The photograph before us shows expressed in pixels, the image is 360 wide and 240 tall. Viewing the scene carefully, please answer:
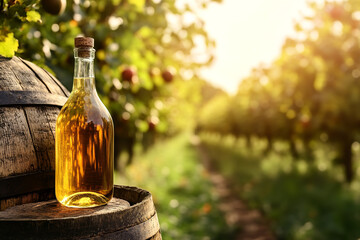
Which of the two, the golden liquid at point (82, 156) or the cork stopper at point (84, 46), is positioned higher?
the cork stopper at point (84, 46)

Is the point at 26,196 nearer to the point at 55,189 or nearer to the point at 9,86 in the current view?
the point at 55,189

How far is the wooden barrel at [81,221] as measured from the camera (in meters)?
1.07

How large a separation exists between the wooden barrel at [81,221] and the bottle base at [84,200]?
0.03m

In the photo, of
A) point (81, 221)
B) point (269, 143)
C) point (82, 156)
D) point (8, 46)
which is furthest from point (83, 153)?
point (269, 143)

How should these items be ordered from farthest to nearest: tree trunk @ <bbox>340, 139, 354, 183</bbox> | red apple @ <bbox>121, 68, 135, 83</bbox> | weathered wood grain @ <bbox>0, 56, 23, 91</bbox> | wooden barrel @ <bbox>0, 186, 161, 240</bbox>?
tree trunk @ <bbox>340, 139, 354, 183</bbox>
red apple @ <bbox>121, 68, 135, 83</bbox>
weathered wood grain @ <bbox>0, 56, 23, 91</bbox>
wooden barrel @ <bbox>0, 186, 161, 240</bbox>

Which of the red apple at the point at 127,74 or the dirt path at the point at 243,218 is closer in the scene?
the red apple at the point at 127,74

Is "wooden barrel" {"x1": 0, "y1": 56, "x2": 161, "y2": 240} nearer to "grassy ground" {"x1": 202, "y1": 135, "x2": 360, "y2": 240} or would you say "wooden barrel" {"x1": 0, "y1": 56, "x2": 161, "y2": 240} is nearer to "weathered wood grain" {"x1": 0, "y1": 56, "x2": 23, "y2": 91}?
"weathered wood grain" {"x1": 0, "y1": 56, "x2": 23, "y2": 91}

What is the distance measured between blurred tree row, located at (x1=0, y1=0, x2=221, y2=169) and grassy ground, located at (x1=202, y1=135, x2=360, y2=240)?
3955mm

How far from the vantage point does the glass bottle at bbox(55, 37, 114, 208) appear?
1312 mm

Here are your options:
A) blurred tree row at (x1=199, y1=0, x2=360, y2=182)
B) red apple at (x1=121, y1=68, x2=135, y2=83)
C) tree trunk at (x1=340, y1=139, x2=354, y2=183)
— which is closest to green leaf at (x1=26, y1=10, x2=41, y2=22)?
red apple at (x1=121, y1=68, x2=135, y2=83)

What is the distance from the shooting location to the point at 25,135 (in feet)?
4.43

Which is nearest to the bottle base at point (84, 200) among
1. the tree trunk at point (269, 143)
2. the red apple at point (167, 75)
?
the red apple at point (167, 75)

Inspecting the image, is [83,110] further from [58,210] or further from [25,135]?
[58,210]

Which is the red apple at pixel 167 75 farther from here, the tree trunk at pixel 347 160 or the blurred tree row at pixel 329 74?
the tree trunk at pixel 347 160
